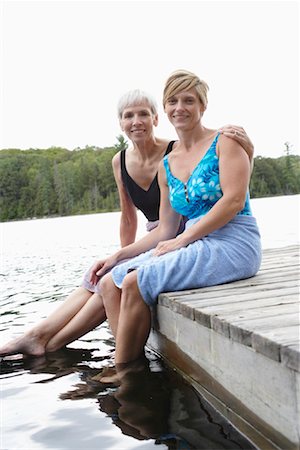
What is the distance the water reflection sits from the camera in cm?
250

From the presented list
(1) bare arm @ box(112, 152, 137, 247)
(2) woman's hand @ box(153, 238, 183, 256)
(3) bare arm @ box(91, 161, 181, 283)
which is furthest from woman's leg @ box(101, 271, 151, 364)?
(1) bare arm @ box(112, 152, 137, 247)

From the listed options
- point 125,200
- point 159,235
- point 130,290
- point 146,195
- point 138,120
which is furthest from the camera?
point 125,200

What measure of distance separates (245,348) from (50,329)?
7.18ft

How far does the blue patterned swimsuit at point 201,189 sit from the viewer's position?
327 cm

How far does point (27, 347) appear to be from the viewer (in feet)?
13.5

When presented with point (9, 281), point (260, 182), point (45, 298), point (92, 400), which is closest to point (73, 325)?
point (92, 400)

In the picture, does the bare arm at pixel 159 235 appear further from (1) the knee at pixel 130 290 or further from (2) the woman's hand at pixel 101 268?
(1) the knee at pixel 130 290

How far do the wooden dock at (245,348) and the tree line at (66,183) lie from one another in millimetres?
77111

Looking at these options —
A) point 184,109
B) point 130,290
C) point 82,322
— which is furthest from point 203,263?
point 82,322

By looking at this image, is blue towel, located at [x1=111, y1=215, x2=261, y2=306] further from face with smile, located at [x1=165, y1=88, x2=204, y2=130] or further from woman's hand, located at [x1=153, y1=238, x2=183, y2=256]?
face with smile, located at [x1=165, y1=88, x2=204, y2=130]

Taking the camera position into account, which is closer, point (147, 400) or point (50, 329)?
point (147, 400)

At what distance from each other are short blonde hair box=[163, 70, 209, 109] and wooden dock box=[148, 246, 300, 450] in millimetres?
1116

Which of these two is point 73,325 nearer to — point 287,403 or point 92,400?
point 92,400

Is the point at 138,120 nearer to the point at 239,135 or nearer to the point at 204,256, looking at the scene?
the point at 239,135
